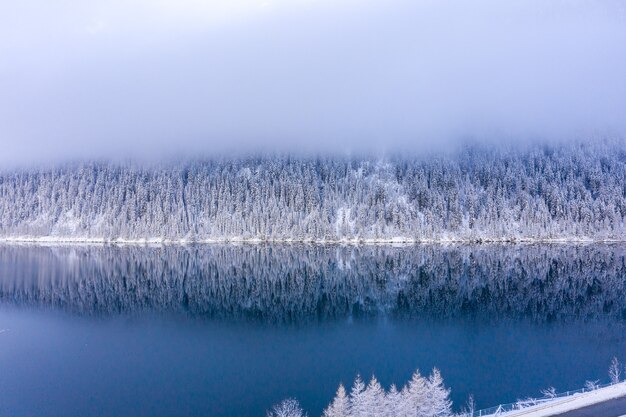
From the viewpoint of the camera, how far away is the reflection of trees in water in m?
107

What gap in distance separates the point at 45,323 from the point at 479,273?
11131 centimetres

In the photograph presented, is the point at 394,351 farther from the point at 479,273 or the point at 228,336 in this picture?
the point at 479,273

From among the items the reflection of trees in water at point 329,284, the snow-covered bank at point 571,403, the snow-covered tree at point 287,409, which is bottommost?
the snow-covered tree at point 287,409

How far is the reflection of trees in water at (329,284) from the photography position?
4198 inches

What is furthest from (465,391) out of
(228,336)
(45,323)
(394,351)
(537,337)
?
(45,323)

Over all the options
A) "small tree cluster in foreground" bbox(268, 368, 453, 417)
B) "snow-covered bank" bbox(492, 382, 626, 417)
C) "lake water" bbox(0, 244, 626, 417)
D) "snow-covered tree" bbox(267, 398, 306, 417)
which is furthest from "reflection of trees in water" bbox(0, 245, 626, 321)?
"snow-covered bank" bbox(492, 382, 626, 417)

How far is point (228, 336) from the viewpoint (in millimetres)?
87188

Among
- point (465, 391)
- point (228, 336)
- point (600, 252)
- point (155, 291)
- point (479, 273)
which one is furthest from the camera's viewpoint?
point (600, 252)

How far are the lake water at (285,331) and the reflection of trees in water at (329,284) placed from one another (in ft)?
2.25

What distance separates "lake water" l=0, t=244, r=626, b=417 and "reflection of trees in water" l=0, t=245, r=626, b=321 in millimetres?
685

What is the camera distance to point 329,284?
130m

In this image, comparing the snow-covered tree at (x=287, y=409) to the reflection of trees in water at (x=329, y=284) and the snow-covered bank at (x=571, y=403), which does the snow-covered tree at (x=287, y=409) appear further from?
the reflection of trees in water at (x=329, y=284)

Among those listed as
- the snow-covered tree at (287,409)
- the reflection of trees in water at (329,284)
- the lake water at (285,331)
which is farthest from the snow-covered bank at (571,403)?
the reflection of trees in water at (329,284)

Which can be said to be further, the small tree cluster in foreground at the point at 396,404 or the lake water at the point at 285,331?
the lake water at the point at 285,331
